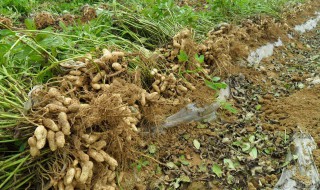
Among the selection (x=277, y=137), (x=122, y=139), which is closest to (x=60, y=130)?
(x=122, y=139)

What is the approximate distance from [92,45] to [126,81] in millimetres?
507

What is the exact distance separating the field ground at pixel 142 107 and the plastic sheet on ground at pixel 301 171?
0.03 m

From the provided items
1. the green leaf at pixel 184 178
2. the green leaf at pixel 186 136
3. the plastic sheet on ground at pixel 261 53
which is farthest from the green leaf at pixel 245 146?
the plastic sheet on ground at pixel 261 53

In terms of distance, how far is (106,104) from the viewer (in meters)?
1.81

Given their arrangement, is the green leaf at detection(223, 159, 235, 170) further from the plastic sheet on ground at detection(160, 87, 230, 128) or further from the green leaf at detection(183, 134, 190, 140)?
the plastic sheet on ground at detection(160, 87, 230, 128)

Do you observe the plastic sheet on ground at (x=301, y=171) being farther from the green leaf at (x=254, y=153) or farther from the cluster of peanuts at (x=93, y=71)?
the cluster of peanuts at (x=93, y=71)

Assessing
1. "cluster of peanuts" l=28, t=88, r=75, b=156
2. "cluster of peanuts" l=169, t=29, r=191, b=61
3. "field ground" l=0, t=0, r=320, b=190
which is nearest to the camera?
"cluster of peanuts" l=28, t=88, r=75, b=156

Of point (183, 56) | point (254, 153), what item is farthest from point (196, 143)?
point (183, 56)

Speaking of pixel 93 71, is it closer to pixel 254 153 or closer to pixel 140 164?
pixel 140 164

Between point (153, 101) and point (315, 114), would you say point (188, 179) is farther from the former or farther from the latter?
point (315, 114)

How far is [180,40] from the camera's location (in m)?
2.90

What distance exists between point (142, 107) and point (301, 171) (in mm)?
1236

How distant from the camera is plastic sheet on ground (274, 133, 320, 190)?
2037 millimetres

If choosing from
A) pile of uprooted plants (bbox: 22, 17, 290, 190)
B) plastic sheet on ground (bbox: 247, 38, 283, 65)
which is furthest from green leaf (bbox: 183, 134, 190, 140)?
plastic sheet on ground (bbox: 247, 38, 283, 65)
